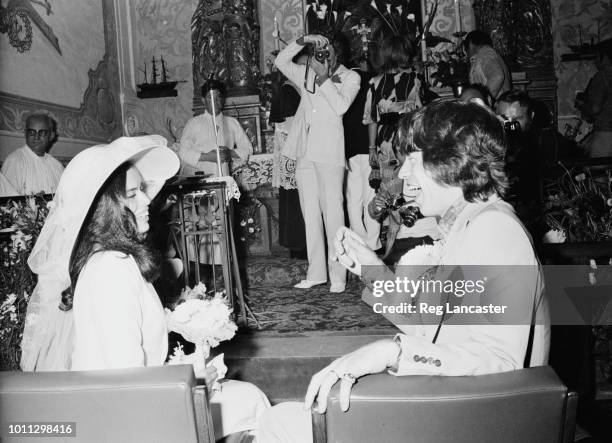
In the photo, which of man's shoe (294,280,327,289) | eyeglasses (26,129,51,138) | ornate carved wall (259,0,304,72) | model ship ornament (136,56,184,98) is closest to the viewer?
man's shoe (294,280,327,289)

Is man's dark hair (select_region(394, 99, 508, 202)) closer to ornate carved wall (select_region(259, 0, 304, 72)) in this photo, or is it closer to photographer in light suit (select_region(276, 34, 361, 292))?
photographer in light suit (select_region(276, 34, 361, 292))

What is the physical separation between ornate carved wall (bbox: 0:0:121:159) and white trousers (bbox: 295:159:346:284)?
10.6 ft

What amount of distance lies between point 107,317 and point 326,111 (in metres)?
3.38

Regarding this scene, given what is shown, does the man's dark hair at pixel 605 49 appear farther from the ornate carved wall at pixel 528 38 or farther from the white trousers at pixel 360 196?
the white trousers at pixel 360 196

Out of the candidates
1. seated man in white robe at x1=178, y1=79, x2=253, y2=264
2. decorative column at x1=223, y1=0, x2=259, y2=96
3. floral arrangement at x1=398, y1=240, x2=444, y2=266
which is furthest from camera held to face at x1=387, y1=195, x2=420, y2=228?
decorative column at x1=223, y1=0, x2=259, y2=96

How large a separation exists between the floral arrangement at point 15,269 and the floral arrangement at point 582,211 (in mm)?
3443

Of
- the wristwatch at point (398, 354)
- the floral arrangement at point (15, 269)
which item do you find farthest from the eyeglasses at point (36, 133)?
the wristwatch at point (398, 354)

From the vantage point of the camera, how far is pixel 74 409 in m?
1.16

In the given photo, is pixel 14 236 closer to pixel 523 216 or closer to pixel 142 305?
pixel 142 305

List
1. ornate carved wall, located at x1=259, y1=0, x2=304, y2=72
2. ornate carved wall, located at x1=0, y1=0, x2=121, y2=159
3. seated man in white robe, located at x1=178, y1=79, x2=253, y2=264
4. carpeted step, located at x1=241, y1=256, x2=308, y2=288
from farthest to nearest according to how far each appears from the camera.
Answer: ornate carved wall, located at x1=259, y1=0, x2=304, y2=72 → seated man in white robe, located at x1=178, y1=79, x2=253, y2=264 → ornate carved wall, located at x1=0, y1=0, x2=121, y2=159 → carpeted step, located at x1=241, y1=256, x2=308, y2=288

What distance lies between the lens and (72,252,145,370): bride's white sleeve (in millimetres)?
1689

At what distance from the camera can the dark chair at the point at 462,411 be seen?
3.41 ft

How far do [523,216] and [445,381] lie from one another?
7.40 feet

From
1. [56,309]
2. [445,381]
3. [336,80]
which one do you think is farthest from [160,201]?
[445,381]
